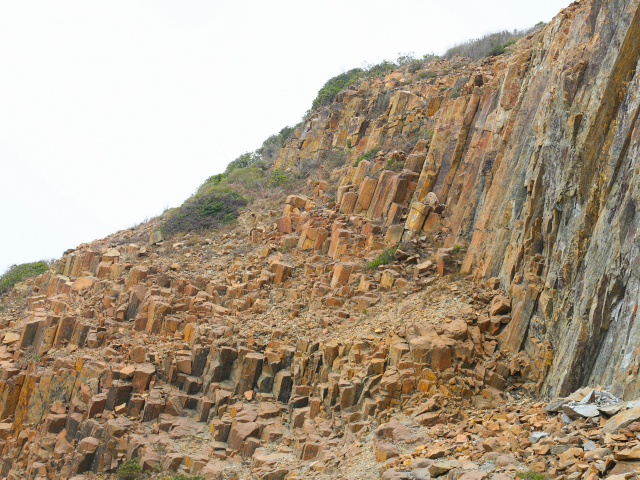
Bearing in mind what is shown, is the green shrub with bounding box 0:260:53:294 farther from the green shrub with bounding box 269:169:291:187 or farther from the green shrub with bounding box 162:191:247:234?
the green shrub with bounding box 269:169:291:187

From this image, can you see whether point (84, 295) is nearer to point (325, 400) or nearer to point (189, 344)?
point (189, 344)

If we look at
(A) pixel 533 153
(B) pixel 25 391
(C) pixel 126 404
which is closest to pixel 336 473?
(C) pixel 126 404

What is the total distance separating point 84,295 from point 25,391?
5.66 meters

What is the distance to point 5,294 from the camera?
28.4 meters

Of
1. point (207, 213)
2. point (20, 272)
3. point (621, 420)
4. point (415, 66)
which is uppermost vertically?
point (415, 66)

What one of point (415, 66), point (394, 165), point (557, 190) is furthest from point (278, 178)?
point (557, 190)

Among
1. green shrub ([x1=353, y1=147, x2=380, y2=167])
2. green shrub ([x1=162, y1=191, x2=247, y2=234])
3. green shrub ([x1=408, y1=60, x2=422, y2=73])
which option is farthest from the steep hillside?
green shrub ([x1=408, y1=60, x2=422, y2=73])

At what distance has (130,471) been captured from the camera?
12.3m

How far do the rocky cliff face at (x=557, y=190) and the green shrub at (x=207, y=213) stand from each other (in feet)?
35.5

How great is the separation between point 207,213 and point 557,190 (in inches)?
845

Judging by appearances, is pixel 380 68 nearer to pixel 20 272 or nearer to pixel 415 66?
pixel 415 66

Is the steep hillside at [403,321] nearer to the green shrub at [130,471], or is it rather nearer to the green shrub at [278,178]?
the green shrub at [130,471]

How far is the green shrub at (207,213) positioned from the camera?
28.1 m

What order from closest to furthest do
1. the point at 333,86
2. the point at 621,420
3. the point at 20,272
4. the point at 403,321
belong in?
the point at 621,420, the point at 403,321, the point at 20,272, the point at 333,86
